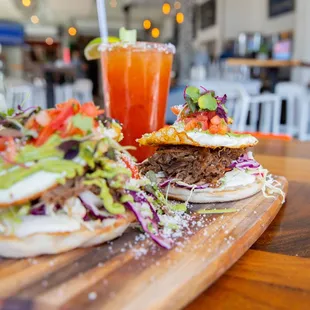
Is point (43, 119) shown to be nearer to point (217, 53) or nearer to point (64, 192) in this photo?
point (64, 192)

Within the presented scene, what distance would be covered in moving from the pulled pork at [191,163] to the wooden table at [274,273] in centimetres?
27

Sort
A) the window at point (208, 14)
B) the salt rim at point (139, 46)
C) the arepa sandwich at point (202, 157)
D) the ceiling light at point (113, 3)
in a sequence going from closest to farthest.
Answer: the arepa sandwich at point (202, 157) → the salt rim at point (139, 46) → the window at point (208, 14) → the ceiling light at point (113, 3)

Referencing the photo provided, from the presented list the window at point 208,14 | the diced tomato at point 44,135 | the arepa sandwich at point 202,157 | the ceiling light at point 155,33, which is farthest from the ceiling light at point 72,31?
the diced tomato at point 44,135

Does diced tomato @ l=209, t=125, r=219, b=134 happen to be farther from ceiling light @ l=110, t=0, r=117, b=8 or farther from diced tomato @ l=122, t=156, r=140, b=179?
ceiling light @ l=110, t=0, r=117, b=8

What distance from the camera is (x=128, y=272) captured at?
2.67ft

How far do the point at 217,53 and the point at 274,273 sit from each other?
15.4 m

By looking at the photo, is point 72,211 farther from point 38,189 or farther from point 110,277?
point 110,277

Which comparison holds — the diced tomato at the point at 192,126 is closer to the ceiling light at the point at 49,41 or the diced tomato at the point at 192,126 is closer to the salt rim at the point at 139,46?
the salt rim at the point at 139,46

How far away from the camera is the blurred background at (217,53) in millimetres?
6312

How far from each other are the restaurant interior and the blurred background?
0.03 meters

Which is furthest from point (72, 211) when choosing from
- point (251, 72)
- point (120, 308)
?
point (251, 72)

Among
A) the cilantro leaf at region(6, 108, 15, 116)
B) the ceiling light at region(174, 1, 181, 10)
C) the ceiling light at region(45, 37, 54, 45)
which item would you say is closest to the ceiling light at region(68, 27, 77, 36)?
the ceiling light at region(45, 37, 54, 45)

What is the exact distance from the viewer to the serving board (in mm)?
701

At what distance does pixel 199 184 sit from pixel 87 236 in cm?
60
